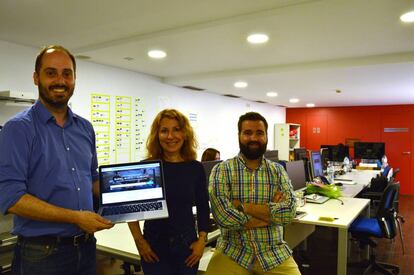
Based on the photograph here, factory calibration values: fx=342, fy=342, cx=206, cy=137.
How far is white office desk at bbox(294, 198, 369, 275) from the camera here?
2.81m

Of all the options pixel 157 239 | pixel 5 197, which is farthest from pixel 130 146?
pixel 5 197

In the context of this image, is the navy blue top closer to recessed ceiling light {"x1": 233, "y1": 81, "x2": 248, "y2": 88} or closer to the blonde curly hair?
the blonde curly hair

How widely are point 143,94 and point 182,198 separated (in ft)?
13.3

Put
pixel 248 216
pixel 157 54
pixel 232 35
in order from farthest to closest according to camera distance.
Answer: pixel 157 54 → pixel 232 35 → pixel 248 216

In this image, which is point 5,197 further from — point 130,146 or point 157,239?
point 130,146

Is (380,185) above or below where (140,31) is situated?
below

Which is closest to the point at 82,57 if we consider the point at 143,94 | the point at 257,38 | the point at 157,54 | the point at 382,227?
the point at 157,54

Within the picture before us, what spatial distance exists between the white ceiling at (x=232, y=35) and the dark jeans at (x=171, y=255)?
1.77 m

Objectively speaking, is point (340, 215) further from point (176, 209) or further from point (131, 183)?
point (131, 183)

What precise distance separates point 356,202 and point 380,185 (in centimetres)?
239

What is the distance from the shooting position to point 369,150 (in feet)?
25.6

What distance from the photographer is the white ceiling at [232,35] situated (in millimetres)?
2689

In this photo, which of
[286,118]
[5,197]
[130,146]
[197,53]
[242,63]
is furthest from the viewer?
[286,118]

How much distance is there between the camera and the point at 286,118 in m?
11.2
